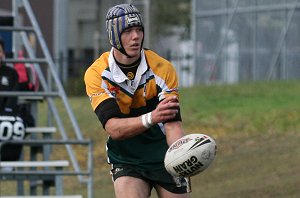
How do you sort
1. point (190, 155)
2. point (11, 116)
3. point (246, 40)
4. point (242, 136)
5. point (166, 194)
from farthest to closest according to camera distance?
point (246, 40) < point (242, 136) < point (11, 116) < point (166, 194) < point (190, 155)

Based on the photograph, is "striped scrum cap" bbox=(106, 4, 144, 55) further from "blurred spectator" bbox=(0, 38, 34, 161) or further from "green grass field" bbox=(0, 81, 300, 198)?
"green grass field" bbox=(0, 81, 300, 198)

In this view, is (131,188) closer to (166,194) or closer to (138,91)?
(166,194)

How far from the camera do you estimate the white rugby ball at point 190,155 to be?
7.32 metres

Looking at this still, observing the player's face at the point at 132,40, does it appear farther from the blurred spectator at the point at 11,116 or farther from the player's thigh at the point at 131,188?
the blurred spectator at the point at 11,116

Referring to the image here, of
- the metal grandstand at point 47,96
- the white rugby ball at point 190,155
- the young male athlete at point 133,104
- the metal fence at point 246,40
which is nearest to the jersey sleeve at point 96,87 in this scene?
the young male athlete at point 133,104

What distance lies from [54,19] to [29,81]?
102 feet

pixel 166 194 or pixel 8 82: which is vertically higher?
pixel 166 194

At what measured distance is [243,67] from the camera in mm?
32219

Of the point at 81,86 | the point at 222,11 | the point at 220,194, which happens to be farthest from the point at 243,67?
the point at 220,194

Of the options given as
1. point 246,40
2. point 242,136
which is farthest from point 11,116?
point 246,40

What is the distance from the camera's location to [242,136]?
1945 cm

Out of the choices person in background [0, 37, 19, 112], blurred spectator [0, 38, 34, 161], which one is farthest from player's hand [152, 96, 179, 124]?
person in background [0, 37, 19, 112]

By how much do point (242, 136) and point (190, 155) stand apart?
12.2m

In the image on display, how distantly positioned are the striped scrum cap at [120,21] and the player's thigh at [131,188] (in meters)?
0.95
